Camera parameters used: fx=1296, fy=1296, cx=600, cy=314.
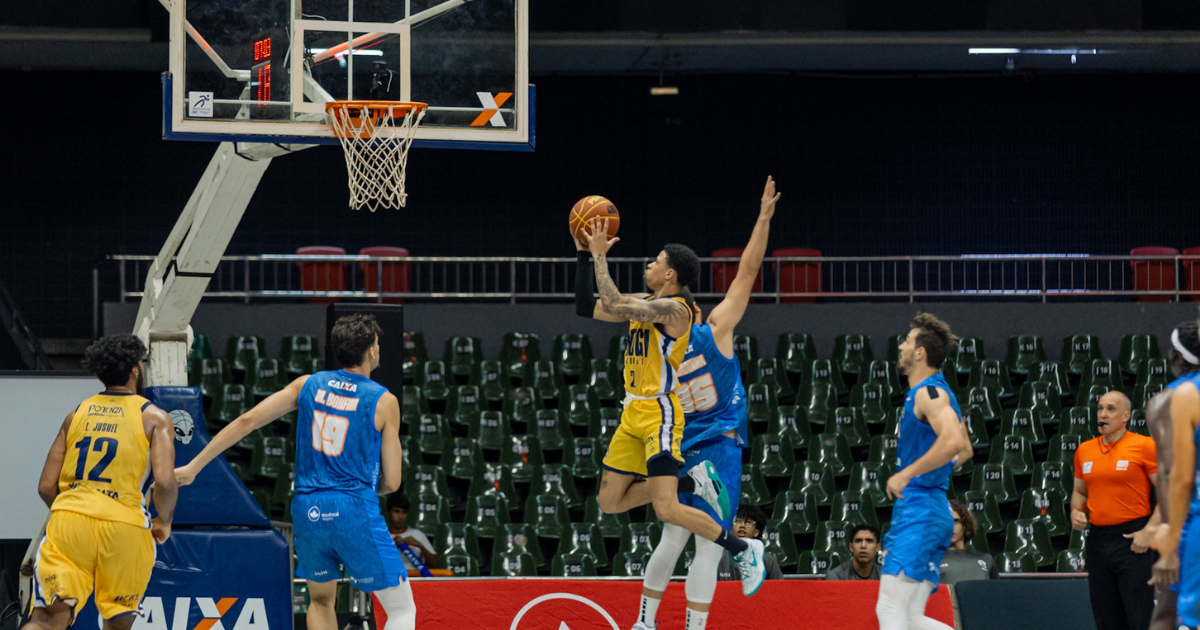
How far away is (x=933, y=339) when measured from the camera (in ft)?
22.8

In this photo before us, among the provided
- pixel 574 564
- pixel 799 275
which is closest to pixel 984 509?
pixel 574 564

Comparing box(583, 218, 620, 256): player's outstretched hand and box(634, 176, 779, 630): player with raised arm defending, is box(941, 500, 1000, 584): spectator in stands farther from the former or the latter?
box(583, 218, 620, 256): player's outstretched hand

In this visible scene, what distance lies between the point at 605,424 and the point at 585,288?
690 centimetres

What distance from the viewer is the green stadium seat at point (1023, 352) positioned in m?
15.3

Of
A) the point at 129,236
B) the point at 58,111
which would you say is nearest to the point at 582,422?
the point at 129,236

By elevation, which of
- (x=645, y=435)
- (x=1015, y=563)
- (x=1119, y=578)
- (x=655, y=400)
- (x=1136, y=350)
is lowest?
(x=1015, y=563)

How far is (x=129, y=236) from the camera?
18406 mm

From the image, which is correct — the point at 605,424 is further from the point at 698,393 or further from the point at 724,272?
the point at 698,393

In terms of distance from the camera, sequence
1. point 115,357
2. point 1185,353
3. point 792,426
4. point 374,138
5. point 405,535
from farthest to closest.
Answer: point 792,426 → point 405,535 → point 374,138 → point 115,357 → point 1185,353

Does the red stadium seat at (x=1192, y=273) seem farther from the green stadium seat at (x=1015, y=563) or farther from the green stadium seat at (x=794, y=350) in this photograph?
the green stadium seat at (x=1015, y=563)

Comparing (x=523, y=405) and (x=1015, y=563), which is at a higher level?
(x=523, y=405)

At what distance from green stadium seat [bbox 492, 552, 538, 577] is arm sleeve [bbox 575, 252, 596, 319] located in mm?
4896

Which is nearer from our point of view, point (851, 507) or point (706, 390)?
point (706, 390)

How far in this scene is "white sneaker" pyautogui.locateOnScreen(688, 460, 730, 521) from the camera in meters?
7.37
